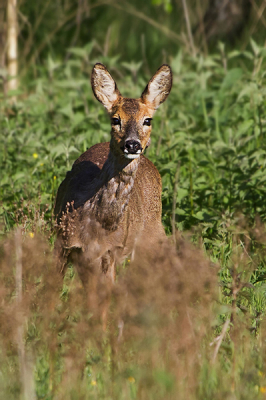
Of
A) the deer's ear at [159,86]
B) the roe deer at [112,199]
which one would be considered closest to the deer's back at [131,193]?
the roe deer at [112,199]

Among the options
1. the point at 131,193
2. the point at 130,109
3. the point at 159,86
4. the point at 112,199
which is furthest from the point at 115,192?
the point at 159,86

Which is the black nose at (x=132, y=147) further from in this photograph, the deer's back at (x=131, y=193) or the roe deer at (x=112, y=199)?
the deer's back at (x=131, y=193)

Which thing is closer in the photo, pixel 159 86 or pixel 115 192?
pixel 115 192

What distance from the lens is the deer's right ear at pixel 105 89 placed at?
4668mm

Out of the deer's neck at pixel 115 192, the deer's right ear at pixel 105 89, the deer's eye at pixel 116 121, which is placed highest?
the deer's right ear at pixel 105 89

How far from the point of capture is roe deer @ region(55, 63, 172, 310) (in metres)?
4.24

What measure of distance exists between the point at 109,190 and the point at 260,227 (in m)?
1.08

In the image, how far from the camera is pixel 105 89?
185 inches

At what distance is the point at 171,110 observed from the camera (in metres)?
7.64

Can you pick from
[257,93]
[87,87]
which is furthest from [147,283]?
[87,87]

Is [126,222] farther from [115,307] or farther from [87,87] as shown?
[87,87]

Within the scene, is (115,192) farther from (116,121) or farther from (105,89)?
(105,89)

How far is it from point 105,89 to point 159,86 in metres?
0.39

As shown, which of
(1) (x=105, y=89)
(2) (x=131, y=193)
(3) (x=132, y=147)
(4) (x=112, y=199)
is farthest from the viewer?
(1) (x=105, y=89)
